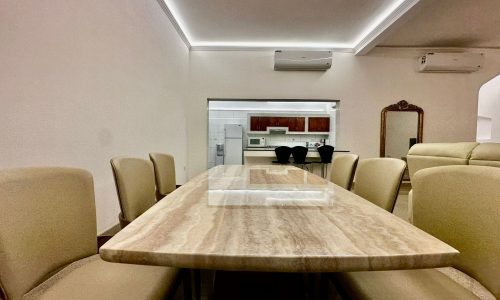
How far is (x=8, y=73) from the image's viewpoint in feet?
4.43

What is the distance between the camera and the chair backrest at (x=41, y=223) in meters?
0.72

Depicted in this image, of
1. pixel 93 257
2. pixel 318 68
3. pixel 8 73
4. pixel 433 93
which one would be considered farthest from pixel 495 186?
pixel 433 93

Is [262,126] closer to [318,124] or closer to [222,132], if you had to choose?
[222,132]

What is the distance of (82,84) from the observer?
1.94 m

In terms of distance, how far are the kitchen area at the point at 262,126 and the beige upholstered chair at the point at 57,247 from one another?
673 centimetres

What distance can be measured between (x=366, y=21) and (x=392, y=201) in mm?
3769

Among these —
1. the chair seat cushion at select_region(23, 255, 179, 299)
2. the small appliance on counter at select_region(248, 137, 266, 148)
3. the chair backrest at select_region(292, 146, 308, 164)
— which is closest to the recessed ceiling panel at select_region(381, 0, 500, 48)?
the chair backrest at select_region(292, 146, 308, 164)

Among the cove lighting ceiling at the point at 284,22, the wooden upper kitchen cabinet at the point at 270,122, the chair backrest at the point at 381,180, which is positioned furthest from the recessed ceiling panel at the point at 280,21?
the wooden upper kitchen cabinet at the point at 270,122

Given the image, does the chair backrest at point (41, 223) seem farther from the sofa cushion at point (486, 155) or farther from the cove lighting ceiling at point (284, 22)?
the cove lighting ceiling at point (284, 22)

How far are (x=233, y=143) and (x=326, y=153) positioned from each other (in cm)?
365

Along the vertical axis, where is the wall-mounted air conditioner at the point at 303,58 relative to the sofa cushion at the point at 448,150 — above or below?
above

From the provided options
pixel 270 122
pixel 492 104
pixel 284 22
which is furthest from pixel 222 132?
pixel 492 104

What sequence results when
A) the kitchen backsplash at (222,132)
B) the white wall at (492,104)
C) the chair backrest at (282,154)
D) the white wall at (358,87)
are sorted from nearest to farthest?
1. the chair backrest at (282,154)
2. the white wall at (358,87)
3. the white wall at (492,104)
4. the kitchen backsplash at (222,132)

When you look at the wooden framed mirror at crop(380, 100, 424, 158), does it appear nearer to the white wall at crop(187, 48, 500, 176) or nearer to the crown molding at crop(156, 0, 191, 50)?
the white wall at crop(187, 48, 500, 176)
